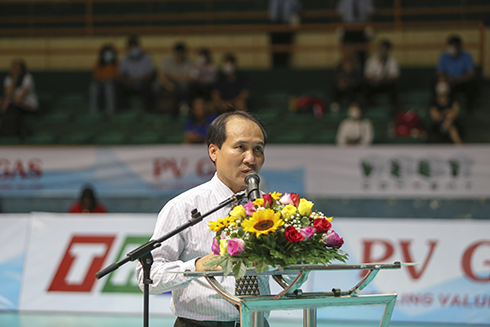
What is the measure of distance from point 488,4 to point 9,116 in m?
9.97

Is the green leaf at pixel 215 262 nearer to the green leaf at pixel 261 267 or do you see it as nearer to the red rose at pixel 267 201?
the green leaf at pixel 261 267

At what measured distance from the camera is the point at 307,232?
205 cm

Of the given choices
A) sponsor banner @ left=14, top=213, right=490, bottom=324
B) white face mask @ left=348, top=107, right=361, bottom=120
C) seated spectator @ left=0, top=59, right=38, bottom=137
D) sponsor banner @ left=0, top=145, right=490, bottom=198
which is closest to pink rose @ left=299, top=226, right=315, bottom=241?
sponsor banner @ left=14, top=213, right=490, bottom=324

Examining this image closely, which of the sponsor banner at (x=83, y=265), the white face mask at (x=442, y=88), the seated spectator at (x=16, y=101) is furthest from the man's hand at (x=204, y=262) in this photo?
the seated spectator at (x=16, y=101)

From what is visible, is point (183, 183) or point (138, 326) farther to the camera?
point (183, 183)

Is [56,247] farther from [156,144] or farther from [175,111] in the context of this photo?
[175,111]

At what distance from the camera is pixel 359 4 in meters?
11.6

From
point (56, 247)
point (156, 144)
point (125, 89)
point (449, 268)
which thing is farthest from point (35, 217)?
point (125, 89)

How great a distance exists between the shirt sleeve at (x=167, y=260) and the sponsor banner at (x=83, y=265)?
3924 mm

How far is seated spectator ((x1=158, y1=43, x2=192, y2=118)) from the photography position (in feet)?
36.6

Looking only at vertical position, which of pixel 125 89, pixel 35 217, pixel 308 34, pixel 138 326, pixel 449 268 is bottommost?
pixel 138 326

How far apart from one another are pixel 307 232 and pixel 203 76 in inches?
365

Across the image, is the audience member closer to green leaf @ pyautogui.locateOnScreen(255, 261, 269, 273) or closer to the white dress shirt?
the white dress shirt

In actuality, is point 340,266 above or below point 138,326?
above
